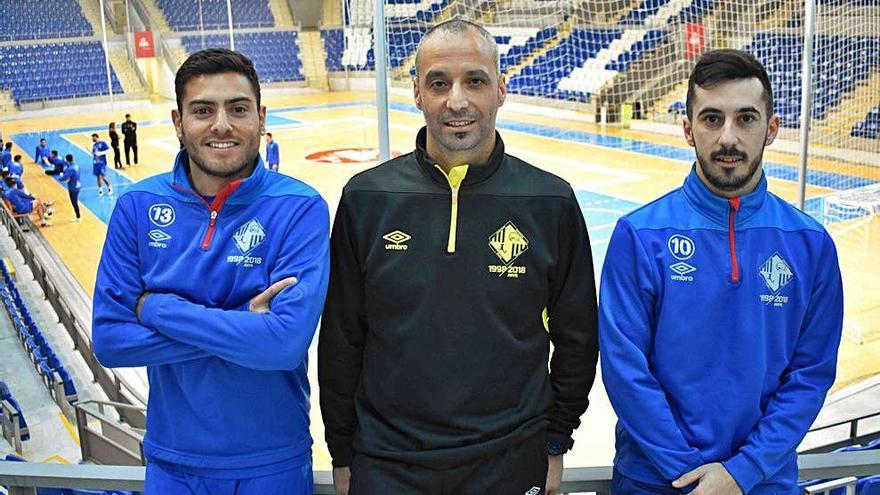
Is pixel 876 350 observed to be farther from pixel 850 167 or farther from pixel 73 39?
pixel 73 39

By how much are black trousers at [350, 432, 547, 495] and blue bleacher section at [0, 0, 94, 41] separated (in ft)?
102

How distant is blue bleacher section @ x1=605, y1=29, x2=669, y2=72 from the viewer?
1728 centimetres

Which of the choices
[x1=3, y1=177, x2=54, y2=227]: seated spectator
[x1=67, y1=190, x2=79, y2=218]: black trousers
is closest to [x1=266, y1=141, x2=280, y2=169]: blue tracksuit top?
[x1=67, y1=190, x2=79, y2=218]: black trousers

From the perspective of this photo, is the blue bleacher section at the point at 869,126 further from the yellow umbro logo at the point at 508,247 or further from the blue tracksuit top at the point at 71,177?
the yellow umbro logo at the point at 508,247

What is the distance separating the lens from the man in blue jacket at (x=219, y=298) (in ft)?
7.96

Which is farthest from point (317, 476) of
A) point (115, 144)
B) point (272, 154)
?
point (115, 144)

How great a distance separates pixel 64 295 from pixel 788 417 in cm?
1135

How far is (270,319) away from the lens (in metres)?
2.41

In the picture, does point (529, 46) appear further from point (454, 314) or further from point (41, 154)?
point (454, 314)

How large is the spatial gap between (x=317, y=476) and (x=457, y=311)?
69 cm

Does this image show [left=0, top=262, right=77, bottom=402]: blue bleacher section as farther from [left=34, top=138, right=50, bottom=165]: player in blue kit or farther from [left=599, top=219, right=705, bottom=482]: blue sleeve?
[left=34, top=138, right=50, bottom=165]: player in blue kit

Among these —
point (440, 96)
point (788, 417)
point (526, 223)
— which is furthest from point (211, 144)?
point (788, 417)

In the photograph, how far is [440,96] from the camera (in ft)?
7.97

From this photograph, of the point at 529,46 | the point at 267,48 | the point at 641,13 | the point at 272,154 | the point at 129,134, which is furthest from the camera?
the point at 267,48
